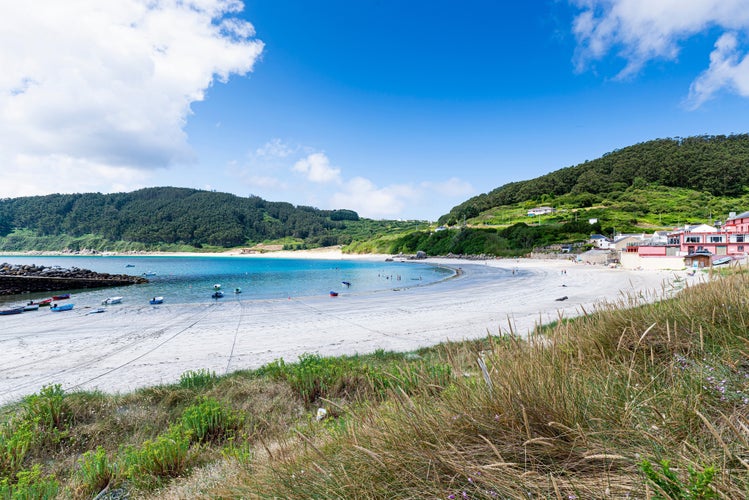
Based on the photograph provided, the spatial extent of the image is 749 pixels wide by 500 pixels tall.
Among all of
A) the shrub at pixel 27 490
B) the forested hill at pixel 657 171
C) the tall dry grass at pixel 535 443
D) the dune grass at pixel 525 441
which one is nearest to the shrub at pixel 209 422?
the dune grass at pixel 525 441

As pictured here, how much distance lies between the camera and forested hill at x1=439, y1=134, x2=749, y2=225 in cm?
10725

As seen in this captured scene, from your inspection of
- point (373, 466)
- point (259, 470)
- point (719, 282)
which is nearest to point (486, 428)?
point (373, 466)

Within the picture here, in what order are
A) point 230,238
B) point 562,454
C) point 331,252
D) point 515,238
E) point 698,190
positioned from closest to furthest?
point 562,454, point 515,238, point 698,190, point 331,252, point 230,238

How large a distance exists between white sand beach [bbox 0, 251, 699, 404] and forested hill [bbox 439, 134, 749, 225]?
117m

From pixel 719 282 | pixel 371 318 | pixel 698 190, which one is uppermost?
pixel 698 190

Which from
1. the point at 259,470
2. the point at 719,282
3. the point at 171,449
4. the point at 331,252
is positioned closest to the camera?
the point at 259,470

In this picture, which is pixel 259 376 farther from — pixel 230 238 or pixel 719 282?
pixel 230 238

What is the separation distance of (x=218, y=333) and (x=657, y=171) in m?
157

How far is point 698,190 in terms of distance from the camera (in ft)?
355

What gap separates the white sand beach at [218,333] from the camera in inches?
367

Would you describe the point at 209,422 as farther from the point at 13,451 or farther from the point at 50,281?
the point at 50,281

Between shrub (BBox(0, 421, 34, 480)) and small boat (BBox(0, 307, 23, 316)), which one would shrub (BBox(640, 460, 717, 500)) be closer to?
shrub (BBox(0, 421, 34, 480))

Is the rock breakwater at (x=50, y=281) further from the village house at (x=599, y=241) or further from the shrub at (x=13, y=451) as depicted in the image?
the village house at (x=599, y=241)

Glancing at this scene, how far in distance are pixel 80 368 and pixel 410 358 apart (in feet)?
33.3
